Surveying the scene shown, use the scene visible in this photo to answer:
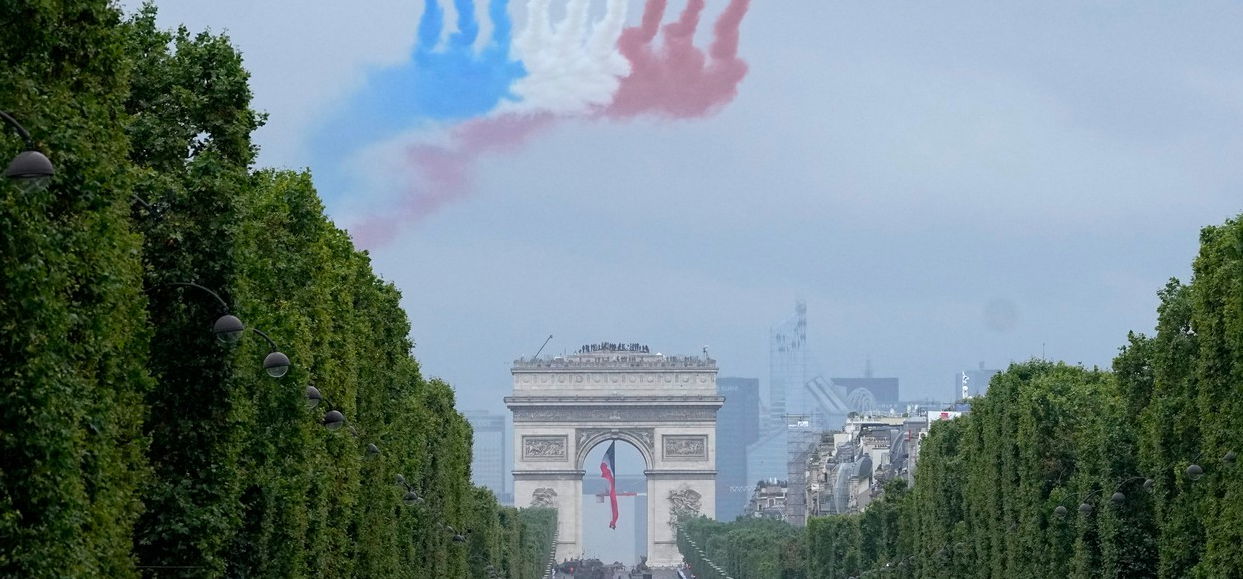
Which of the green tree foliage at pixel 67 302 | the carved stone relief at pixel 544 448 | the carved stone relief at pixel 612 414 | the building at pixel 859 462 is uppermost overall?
the carved stone relief at pixel 612 414

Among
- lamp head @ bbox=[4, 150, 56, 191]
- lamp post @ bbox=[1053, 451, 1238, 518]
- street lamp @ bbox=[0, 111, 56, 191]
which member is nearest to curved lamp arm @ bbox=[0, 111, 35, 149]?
street lamp @ bbox=[0, 111, 56, 191]

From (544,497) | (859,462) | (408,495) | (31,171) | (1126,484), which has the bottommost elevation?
(31,171)

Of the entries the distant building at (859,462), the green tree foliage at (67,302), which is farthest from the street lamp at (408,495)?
the distant building at (859,462)

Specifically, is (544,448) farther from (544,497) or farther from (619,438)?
(619,438)

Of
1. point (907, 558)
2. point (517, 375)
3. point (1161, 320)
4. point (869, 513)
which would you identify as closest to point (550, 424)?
point (517, 375)

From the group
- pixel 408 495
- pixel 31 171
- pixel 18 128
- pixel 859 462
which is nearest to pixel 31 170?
pixel 31 171

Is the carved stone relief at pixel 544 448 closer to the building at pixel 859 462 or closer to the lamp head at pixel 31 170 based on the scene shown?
the building at pixel 859 462

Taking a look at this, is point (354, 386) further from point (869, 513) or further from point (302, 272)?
point (869, 513)
